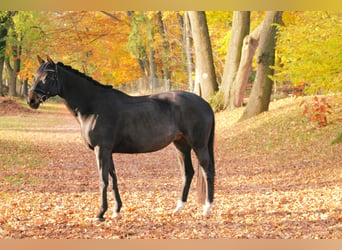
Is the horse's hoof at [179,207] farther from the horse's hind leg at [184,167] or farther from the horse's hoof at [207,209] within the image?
the horse's hoof at [207,209]

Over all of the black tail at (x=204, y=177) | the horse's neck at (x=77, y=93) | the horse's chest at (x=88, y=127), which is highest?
the horse's neck at (x=77, y=93)

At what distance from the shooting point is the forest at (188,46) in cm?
891

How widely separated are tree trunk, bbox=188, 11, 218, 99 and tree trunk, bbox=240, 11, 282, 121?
3.18 metres

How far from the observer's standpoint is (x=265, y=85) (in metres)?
14.2

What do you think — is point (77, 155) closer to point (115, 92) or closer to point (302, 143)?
point (302, 143)

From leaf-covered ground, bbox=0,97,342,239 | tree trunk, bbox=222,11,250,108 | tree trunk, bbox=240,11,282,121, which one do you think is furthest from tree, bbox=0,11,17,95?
tree trunk, bbox=240,11,282,121

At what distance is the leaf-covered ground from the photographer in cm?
512

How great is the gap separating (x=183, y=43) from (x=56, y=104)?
876 centimetres

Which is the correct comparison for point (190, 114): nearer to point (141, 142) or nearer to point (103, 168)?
point (141, 142)

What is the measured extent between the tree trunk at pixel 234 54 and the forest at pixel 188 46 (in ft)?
0.11

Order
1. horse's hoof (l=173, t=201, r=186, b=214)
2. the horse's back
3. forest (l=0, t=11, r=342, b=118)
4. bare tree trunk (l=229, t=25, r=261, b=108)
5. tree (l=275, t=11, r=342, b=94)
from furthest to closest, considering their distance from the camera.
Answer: bare tree trunk (l=229, t=25, r=261, b=108) → forest (l=0, t=11, r=342, b=118) → tree (l=275, t=11, r=342, b=94) → horse's hoof (l=173, t=201, r=186, b=214) → the horse's back

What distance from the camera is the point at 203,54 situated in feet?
57.3

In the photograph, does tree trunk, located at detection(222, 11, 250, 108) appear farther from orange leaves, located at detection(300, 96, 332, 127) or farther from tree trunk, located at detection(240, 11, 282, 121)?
orange leaves, located at detection(300, 96, 332, 127)

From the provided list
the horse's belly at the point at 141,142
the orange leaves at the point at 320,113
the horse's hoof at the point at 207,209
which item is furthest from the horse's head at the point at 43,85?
the orange leaves at the point at 320,113
